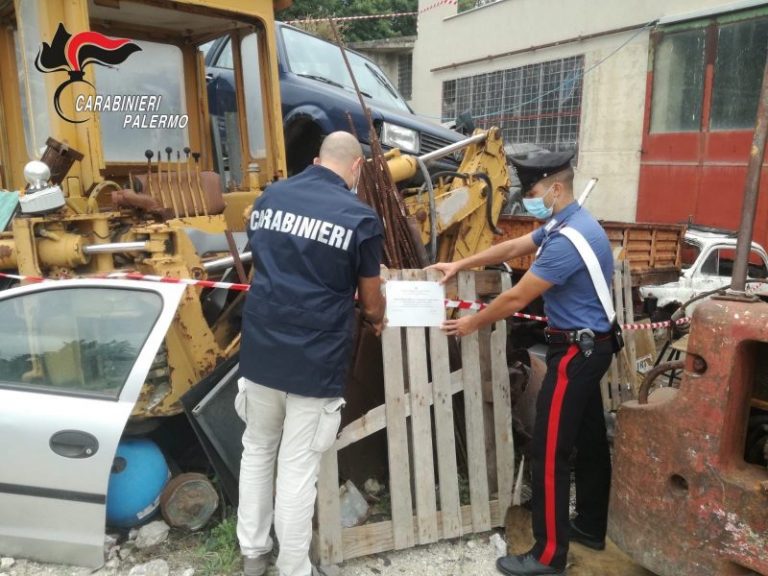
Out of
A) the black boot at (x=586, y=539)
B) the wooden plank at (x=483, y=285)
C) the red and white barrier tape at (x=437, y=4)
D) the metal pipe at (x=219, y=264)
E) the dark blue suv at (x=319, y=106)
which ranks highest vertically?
the red and white barrier tape at (x=437, y=4)

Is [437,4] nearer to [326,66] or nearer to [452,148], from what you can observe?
[326,66]

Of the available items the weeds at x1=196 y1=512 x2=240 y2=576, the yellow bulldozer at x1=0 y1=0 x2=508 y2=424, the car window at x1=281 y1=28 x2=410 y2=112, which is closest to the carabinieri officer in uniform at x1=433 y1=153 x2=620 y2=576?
the yellow bulldozer at x1=0 y1=0 x2=508 y2=424

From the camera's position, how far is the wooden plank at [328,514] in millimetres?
3016

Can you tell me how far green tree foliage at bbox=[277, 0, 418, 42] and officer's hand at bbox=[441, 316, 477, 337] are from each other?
18.7 meters

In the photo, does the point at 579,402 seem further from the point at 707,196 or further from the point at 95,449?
the point at 707,196

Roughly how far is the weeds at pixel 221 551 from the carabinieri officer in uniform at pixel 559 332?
1307mm

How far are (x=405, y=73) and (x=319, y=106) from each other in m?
14.7

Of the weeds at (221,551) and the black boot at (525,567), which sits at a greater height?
the weeds at (221,551)

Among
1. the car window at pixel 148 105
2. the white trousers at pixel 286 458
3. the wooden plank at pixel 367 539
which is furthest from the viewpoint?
the car window at pixel 148 105

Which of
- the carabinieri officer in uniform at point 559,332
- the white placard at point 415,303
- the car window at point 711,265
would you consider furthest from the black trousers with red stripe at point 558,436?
the car window at point 711,265

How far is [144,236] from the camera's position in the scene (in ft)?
12.6

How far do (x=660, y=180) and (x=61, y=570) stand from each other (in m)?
12.0

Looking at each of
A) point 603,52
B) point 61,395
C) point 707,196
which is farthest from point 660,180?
point 61,395

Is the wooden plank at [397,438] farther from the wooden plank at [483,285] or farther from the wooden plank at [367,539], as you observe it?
the wooden plank at [483,285]
